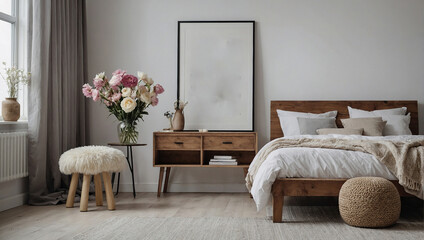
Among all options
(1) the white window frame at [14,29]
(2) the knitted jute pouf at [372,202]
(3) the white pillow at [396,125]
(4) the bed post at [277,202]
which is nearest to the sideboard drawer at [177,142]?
(4) the bed post at [277,202]

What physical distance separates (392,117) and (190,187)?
234 centimetres

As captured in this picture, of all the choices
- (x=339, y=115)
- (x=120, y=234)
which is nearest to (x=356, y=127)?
(x=339, y=115)

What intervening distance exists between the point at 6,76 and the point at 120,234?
2026 mm

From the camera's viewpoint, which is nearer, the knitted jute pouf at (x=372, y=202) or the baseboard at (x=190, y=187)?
the knitted jute pouf at (x=372, y=202)

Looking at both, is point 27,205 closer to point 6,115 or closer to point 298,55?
point 6,115

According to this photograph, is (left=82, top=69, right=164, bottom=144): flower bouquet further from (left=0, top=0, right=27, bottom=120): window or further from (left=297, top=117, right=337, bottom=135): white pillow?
(left=297, top=117, right=337, bottom=135): white pillow

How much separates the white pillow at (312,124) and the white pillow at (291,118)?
0.06m

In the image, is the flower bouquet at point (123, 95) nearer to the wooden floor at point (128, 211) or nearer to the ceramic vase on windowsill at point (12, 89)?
the ceramic vase on windowsill at point (12, 89)

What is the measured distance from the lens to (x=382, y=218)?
9.45ft

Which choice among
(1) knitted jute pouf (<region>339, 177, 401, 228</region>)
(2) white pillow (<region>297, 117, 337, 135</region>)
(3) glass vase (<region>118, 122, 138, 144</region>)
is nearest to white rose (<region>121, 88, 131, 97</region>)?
(3) glass vase (<region>118, 122, 138, 144</region>)

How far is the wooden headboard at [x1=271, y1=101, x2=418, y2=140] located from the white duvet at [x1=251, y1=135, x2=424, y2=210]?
1.52m

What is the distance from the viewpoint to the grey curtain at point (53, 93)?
3879mm

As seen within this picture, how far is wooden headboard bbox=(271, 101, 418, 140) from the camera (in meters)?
4.66

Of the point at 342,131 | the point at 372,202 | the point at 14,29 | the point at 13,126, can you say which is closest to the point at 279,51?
the point at 342,131
